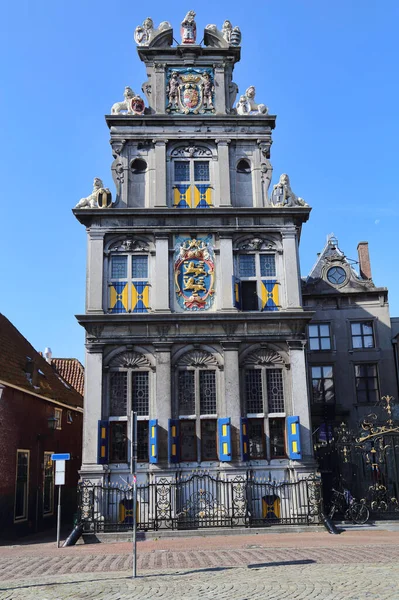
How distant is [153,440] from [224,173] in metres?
11.6

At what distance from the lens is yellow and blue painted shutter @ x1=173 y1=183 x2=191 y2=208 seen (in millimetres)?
26234

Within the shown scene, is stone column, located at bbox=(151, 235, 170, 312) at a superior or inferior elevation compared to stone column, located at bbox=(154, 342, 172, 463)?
superior

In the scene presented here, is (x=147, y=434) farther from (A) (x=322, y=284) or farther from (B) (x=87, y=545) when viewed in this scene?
(A) (x=322, y=284)

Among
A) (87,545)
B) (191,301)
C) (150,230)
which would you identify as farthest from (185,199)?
(87,545)

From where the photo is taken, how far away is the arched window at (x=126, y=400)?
23.3m

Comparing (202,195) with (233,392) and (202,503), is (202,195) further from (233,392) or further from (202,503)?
(202,503)

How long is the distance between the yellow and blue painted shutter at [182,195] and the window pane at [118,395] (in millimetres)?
7637

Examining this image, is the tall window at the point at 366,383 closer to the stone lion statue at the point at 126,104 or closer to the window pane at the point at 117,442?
the window pane at the point at 117,442

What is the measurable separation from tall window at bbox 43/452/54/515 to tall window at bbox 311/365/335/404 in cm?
1396

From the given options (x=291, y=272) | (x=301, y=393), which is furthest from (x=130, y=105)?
(x=301, y=393)

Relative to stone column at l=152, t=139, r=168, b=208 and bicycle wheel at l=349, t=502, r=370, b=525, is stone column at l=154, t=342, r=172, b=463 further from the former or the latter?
bicycle wheel at l=349, t=502, r=370, b=525

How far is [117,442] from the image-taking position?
2342cm

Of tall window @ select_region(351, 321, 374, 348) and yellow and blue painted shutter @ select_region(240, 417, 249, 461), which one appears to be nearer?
yellow and blue painted shutter @ select_region(240, 417, 249, 461)

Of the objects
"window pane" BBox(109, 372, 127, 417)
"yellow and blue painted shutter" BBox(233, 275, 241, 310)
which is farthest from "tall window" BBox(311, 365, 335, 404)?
"window pane" BBox(109, 372, 127, 417)
